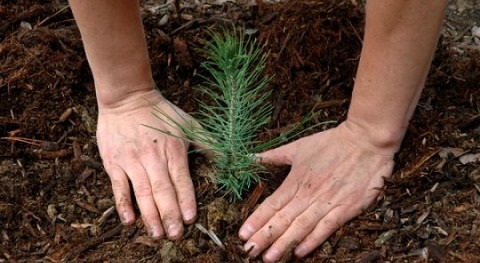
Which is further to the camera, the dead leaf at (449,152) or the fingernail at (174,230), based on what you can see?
the dead leaf at (449,152)

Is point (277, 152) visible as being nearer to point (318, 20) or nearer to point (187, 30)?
point (318, 20)

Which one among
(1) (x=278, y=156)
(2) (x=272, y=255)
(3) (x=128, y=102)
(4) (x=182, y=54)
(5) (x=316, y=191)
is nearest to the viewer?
(2) (x=272, y=255)

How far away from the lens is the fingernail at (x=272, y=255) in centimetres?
175

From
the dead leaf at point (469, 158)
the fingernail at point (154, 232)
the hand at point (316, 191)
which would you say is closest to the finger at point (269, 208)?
the hand at point (316, 191)

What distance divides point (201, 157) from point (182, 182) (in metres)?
0.14

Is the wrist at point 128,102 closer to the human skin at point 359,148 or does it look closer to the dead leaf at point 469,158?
the human skin at point 359,148

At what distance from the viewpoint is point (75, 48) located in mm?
2326

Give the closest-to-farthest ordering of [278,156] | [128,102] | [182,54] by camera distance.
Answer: [278,156]
[128,102]
[182,54]

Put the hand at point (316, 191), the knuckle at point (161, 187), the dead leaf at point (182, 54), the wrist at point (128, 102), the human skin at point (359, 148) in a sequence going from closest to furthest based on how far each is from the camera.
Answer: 1. the human skin at point (359, 148)
2. the hand at point (316, 191)
3. the knuckle at point (161, 187)
4. the wrist at point (128, 102)
5. the dead leaf at point (182, 54)

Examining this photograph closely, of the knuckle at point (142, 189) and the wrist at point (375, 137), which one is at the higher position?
the wrist at point (375, 137)

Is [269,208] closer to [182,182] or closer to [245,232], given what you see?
[245,232]

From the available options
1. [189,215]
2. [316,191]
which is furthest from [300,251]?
[189,215]

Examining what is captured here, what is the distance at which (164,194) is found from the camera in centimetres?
189

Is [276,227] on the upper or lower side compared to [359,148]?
lower
